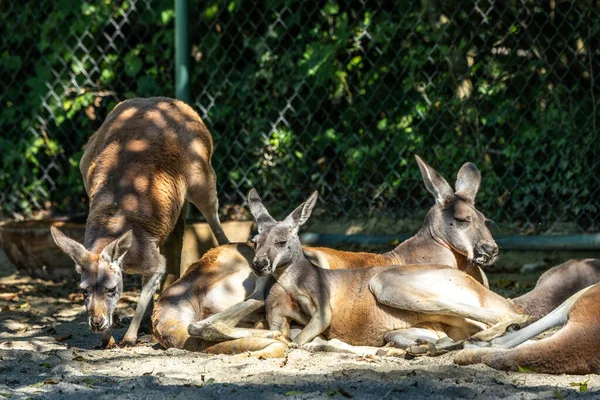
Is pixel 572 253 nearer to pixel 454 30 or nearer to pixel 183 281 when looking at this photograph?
pixel 454 30

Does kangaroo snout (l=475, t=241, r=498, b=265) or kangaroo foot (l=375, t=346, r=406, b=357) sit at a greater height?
→ kangaroo snout (l=475, t=241, r=498, b=265)

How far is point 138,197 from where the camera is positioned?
695 cm

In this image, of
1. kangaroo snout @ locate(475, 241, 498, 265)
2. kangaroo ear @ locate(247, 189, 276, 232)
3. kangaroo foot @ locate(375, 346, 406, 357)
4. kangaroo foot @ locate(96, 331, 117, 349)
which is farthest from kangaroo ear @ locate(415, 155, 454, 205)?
kangaroo foot @ locate(96, 331, 117, 349)

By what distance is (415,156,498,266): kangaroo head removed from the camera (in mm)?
6719

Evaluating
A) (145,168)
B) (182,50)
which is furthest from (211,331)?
(182,50)

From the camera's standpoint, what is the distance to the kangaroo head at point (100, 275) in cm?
612

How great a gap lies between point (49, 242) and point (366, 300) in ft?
11.2

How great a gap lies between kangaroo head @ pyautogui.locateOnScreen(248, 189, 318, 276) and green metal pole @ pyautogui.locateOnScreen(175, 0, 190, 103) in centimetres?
264

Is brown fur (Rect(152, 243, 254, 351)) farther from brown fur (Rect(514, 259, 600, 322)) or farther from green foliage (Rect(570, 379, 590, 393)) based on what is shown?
green foliage (Rect(570, 379, 590, 393))

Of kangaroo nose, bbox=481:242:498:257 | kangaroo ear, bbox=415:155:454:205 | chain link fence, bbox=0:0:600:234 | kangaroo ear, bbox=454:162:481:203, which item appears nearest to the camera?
kangaroo nose, bbox=481:242:498:257

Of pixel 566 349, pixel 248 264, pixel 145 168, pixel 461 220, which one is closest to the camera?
pixel 566 349

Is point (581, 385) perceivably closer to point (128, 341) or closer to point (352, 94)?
point (128, 341)

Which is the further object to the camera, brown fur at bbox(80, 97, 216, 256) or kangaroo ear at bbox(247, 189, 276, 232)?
brown fur at bbox(80, 97, 216, 256)

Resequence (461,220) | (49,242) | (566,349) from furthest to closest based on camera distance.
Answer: (49,242), (461,220), (566,349)
